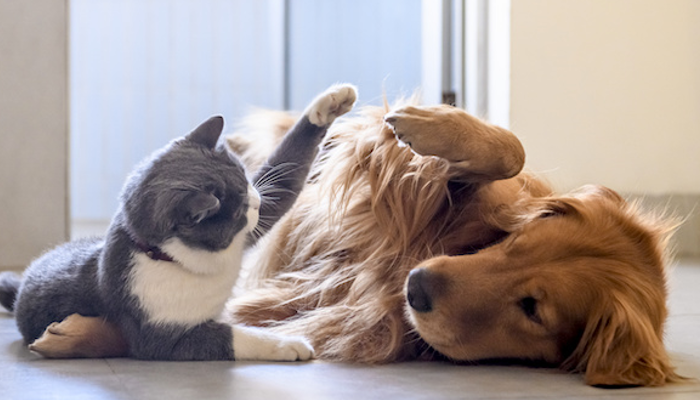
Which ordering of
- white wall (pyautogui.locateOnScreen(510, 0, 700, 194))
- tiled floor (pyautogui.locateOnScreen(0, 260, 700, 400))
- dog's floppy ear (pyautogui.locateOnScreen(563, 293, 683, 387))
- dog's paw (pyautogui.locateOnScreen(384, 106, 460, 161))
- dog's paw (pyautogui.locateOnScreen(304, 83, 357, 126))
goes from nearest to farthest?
tiled floor (pyautogui.locateOnScreen(0, 260, 700, 400)) < dog's floppy ear (pyautogui.locateOnScreen(563, 293, 683, 387)) < dog's paw (pyautogui.locateOnScreen(384, 106, 460, 161)) < dog's paw (pyautogui.locateOnScreen(304, 83, 357, 126)) < white wall (pyautogui.locateOnScreen(510, 0, 700, 194))

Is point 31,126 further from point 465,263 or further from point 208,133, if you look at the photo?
point 465,263

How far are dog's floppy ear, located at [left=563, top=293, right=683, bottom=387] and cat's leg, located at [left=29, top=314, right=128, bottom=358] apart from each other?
26.5 inches

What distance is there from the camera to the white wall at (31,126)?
8.45 ft

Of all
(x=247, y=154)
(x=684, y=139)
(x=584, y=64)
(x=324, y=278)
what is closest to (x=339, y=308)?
(x=324, y=278)

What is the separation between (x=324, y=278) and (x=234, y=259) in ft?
1.08

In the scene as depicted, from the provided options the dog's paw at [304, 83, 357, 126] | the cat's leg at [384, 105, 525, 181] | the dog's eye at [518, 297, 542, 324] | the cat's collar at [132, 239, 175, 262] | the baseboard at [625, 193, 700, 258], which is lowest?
the baseboard at [625, 193, 700, 258]

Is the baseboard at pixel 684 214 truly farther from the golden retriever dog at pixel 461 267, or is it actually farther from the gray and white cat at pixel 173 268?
the gray and white cat at pixel 173 268

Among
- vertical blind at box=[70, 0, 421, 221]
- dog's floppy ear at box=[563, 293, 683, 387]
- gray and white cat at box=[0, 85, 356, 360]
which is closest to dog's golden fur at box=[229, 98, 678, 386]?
dog's floppy ear at box=[563, 293, 683, 387]

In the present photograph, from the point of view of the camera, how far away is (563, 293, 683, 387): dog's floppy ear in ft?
3.79

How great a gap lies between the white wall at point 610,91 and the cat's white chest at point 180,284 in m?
1.84

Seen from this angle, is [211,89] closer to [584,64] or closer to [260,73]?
[260,73]

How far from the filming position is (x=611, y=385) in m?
1.15

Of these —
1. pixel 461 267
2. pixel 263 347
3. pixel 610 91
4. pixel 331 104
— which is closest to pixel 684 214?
pixel 610 91

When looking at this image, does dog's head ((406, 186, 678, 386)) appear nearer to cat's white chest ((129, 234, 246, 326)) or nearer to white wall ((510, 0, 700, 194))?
cat's white chest ((129, 234, 246, 326))
